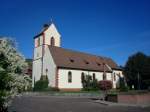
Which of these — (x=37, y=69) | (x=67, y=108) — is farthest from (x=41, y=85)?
(x=67, y=108)

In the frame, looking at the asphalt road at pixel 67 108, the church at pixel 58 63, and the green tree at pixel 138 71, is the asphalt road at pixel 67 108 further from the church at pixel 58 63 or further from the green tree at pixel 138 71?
the green tree at pixel 138 71

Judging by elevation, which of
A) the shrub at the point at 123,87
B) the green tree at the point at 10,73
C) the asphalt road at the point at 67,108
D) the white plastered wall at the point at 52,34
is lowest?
the asphalt road at the point at 67,108

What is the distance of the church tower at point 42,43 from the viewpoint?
52078 millimetres

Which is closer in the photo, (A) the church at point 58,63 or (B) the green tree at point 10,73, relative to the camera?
(B) the green tree at point 10,73

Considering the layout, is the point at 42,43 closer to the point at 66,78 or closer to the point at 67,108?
the point at 66,78

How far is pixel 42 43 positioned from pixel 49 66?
6.31 m

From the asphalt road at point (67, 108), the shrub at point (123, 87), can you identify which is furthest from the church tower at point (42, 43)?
the asphalt road at point (67, 108)

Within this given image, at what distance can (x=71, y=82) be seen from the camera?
50531mm

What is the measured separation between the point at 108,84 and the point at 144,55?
15.5 m

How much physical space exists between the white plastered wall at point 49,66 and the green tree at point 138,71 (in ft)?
81.0

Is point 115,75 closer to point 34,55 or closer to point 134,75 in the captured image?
point 134,75

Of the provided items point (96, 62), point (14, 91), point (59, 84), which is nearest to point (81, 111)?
point (14, 91)

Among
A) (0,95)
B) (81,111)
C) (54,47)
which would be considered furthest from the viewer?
(54,47)

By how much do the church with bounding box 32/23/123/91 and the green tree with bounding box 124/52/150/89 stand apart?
7.60m
